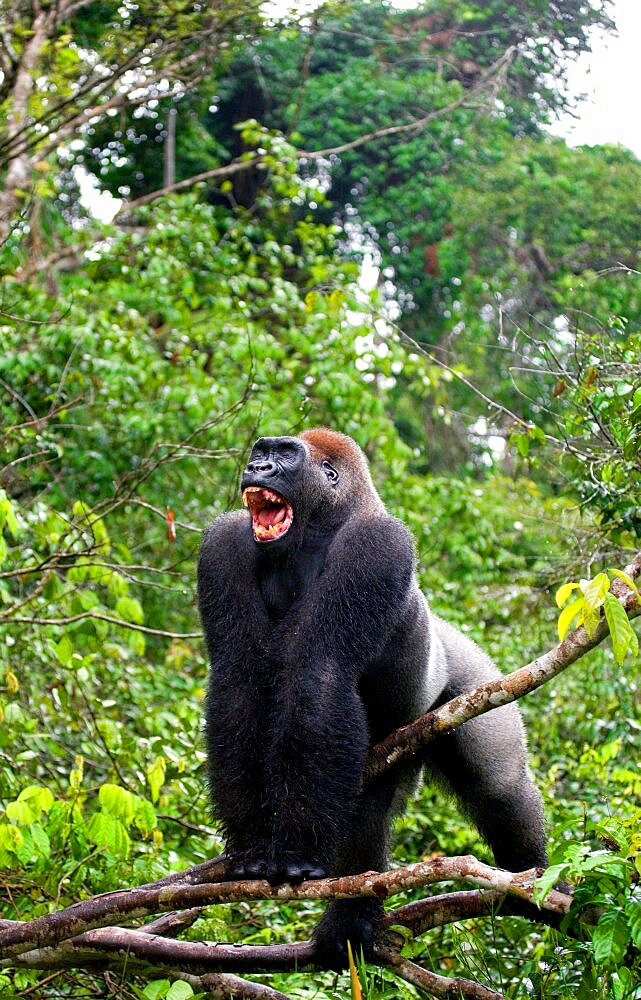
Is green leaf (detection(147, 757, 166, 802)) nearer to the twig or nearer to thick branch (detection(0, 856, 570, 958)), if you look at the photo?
thick branch (detection(0, 856, 570, 958))

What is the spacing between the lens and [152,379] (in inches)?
343

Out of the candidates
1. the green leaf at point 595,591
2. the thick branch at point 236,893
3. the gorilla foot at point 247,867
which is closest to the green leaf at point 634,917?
the thick branch at point 236,893

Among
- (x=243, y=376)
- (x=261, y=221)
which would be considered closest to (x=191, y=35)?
(x=261, y=221)

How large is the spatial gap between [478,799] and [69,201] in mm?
15113

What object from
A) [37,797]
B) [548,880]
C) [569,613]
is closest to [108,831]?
[37,797]

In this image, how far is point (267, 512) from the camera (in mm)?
3928

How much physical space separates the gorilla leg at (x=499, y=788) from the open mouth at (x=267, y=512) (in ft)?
3.91

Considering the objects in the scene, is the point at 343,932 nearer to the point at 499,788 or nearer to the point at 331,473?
the point at 499,788

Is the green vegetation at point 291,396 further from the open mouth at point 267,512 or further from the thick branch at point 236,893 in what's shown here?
the open mouth at point 267,512

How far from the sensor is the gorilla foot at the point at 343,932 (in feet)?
13.2

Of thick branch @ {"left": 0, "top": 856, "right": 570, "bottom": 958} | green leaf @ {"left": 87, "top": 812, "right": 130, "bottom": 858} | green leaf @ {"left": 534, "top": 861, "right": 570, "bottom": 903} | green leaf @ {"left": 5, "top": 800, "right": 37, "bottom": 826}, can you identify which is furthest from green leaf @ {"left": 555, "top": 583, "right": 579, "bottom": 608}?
green leaf @ {"left": 5, "top": 800, "right": 37, "bottom": 826}

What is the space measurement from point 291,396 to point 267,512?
4.46 meters

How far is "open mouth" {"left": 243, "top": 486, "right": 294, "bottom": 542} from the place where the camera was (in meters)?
3.85

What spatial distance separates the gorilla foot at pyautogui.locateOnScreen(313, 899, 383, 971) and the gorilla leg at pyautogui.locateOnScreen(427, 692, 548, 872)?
0.63 m
